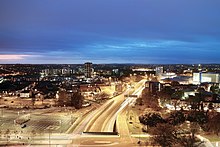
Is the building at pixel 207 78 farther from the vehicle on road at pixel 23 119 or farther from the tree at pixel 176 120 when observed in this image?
the vehicle on road at pixel 23 119

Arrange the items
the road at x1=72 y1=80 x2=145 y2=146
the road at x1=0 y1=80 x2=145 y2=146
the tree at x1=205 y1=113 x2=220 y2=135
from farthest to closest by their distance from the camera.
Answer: the tree at x1=205 y1=113 x2=220 y2=135 → the road at x1=0 y1=80 x2=145 y2=146 → the road at x1=72 y1=80 x2=145 y2=146

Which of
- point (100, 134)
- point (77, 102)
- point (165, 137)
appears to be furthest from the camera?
point (77, 102)

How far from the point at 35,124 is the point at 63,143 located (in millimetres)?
5258

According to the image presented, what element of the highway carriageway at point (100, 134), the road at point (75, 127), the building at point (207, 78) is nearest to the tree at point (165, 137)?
the road at point (75, 127)

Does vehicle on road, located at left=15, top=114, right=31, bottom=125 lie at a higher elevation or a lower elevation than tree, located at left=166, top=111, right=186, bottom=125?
lower

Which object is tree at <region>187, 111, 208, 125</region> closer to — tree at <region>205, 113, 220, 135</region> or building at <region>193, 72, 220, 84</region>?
tree at <region>205, 113, 220, 135</region>

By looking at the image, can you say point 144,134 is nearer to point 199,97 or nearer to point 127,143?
point 127,143

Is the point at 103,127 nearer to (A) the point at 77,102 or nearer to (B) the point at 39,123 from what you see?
(B) the point at 39,123

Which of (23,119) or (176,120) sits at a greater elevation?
(176,120)

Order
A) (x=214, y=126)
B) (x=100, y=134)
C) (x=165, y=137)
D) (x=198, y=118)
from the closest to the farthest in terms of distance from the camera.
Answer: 1. (x=165, y=137)
2. (x=100, y=134)
3. (x=214, y=126)
4. (x=198, y=118)

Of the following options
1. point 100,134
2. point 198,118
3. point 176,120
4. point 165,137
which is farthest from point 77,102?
point 165,137

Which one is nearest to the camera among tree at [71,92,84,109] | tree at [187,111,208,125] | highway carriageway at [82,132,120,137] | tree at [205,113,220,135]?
highway carriageway at [82,132,120,137]

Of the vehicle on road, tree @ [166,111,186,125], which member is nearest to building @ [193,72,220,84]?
tree @ [166,111,186,125]

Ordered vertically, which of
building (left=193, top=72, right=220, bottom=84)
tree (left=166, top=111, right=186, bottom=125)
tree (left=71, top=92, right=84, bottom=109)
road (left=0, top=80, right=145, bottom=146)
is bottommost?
road (left=0, top=80, right=145, bottom=146)
